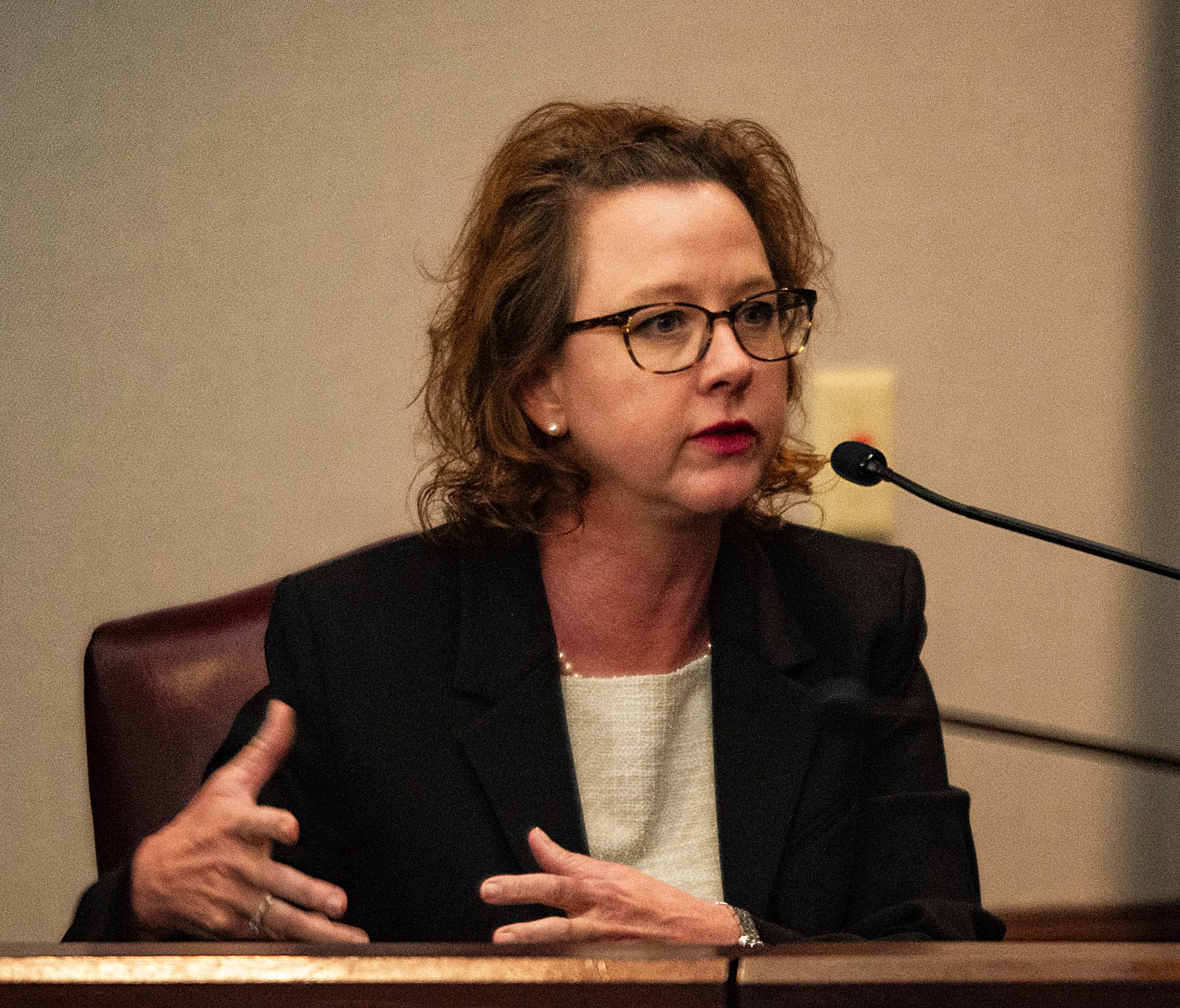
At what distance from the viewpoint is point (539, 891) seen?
0.87 metres

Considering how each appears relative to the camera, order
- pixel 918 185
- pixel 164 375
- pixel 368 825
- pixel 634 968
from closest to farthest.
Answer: pixel 634 968 < pixel 368 825 < pixel 164 375 < pixel 918 185

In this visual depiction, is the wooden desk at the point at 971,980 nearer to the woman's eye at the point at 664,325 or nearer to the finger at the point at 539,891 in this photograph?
the finger at the point at 539,891

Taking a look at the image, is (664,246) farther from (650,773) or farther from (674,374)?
(650,773)

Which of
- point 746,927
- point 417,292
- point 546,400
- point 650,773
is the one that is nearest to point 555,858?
point 746,927

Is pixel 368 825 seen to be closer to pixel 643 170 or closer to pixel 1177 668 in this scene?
pixel 643 170

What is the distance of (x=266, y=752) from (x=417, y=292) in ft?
2.90

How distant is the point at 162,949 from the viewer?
0.62 m

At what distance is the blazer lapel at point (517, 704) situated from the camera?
1114 mm

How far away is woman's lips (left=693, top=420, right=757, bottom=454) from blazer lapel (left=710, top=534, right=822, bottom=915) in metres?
0.21

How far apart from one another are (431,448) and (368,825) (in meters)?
0.63

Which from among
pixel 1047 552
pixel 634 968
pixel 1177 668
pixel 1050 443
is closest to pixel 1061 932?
pixel 1177 668

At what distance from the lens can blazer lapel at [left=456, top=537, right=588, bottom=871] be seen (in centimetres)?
111

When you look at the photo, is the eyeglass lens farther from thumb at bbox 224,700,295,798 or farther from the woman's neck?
thumb at bbox 224,700,295,798

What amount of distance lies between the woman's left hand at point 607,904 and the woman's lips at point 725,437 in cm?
39
